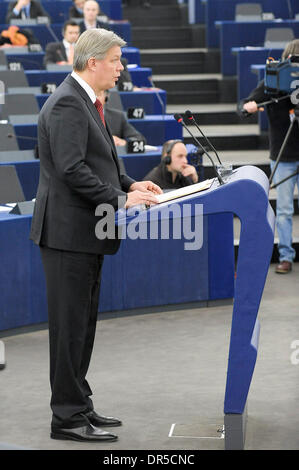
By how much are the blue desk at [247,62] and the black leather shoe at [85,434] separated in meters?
5.87

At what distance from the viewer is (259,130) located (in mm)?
8383

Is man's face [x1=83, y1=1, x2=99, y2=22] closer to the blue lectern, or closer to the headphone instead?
the headphone

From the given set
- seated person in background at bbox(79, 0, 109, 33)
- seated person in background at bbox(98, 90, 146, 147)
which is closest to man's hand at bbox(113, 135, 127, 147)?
seated person in background at bbox(98, 90, 146, 147)

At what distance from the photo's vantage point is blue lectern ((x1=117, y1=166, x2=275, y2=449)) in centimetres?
298

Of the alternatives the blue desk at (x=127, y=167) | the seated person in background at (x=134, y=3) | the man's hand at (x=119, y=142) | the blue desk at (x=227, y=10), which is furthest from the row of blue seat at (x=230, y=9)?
the blue desk at (x=127, y=167)

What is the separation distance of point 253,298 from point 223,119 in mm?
6190

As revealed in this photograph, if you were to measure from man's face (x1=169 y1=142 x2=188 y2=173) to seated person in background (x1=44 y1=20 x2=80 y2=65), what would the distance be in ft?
10.4

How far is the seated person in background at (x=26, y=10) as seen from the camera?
394 inches

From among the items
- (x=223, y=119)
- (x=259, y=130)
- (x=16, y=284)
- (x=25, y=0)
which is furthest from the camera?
(x=25, y=0)

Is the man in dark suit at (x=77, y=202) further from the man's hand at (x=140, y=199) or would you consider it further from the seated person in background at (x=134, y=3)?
the seated person in background at (x=134, y=3)

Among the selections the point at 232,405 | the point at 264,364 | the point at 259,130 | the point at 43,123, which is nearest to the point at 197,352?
the point at 264,364

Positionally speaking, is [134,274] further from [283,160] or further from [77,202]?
[77,202]
